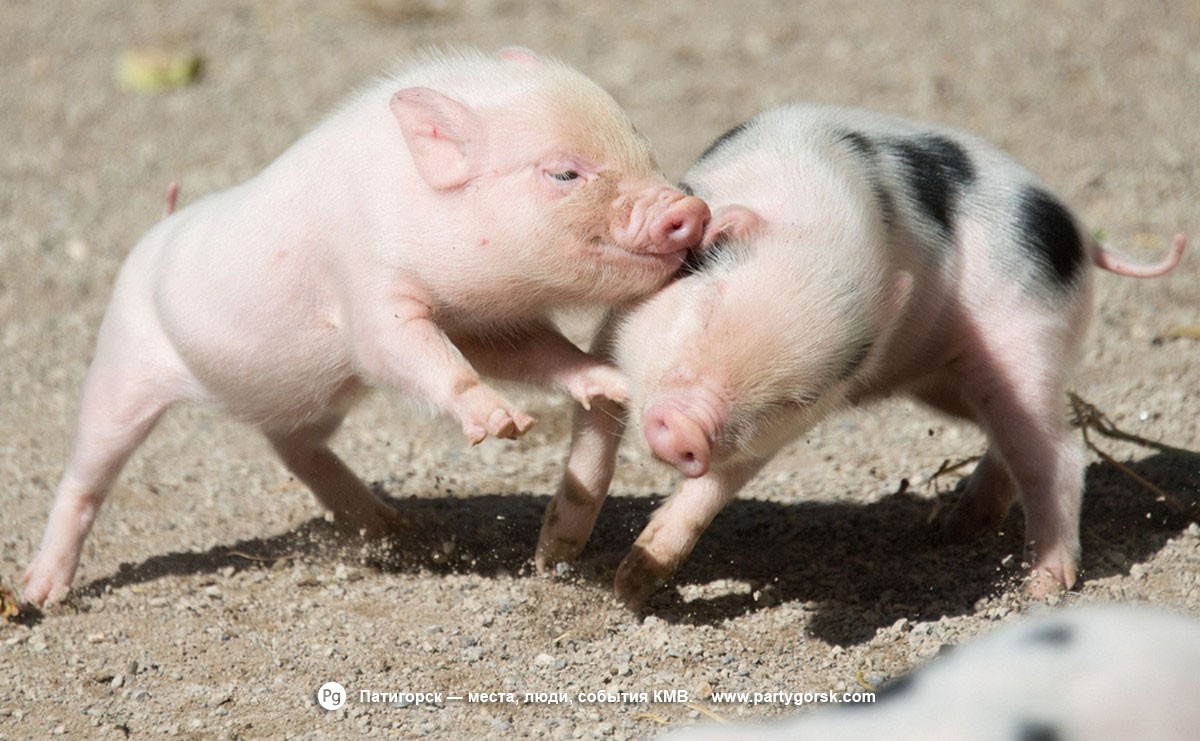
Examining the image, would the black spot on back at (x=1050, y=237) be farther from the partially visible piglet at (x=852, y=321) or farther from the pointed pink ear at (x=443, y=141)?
the pointed pink ear at (x=443, y=141)

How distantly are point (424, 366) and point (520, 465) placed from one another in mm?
2070

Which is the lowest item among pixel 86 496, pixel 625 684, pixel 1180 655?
pixel 86 496

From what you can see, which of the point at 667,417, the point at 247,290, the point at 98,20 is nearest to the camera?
the point at 667,417

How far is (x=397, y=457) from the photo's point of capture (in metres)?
5.75

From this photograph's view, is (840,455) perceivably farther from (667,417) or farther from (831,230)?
(667,417)

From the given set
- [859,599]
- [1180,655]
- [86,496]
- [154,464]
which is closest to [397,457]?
[154,464]

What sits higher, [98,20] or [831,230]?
[831,230]

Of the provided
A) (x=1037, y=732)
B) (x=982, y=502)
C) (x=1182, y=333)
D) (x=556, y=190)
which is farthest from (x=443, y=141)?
(x=1182, y=333)

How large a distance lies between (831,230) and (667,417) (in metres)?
0.76

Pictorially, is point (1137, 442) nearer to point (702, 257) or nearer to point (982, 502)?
point (982, 502)

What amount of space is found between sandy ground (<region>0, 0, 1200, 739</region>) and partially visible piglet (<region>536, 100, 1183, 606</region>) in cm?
29

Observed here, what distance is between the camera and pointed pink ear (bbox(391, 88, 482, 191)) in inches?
150

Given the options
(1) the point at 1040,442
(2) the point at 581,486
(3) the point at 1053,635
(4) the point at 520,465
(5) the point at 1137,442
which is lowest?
(4) the point at 520,465

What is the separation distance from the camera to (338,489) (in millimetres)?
4910
